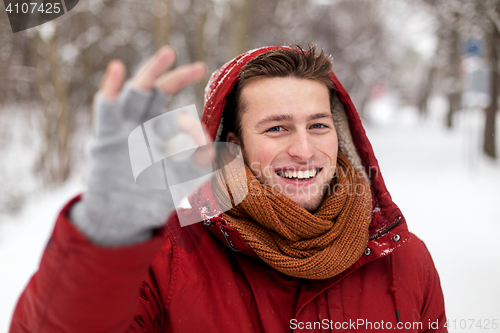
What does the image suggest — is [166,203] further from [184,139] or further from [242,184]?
[242,184]

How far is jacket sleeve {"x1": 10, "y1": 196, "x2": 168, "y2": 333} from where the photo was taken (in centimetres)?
70

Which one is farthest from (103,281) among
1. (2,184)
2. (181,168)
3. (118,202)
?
(2,184)

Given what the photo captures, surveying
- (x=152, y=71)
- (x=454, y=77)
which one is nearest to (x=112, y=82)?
(x=152, y=71)

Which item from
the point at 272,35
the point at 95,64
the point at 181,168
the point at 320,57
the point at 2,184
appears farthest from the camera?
the point at 272,35

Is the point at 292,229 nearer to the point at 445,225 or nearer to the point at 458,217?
the point at 445,225

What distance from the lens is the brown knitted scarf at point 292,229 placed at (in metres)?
1.36

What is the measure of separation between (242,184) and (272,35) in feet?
44.8

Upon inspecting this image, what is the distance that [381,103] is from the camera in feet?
156

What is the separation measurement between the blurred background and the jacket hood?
45 centimetres

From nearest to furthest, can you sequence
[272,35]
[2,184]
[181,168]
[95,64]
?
[181,168] → [2,184] → [95,64] → [272,35]

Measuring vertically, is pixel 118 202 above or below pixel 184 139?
below

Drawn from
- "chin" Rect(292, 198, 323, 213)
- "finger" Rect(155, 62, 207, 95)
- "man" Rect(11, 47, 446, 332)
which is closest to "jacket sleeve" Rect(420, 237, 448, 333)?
"man" Rect(11, 47, 446, 332)

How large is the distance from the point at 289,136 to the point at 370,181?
595mm

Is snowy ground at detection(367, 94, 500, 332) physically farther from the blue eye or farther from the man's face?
the blue eye
